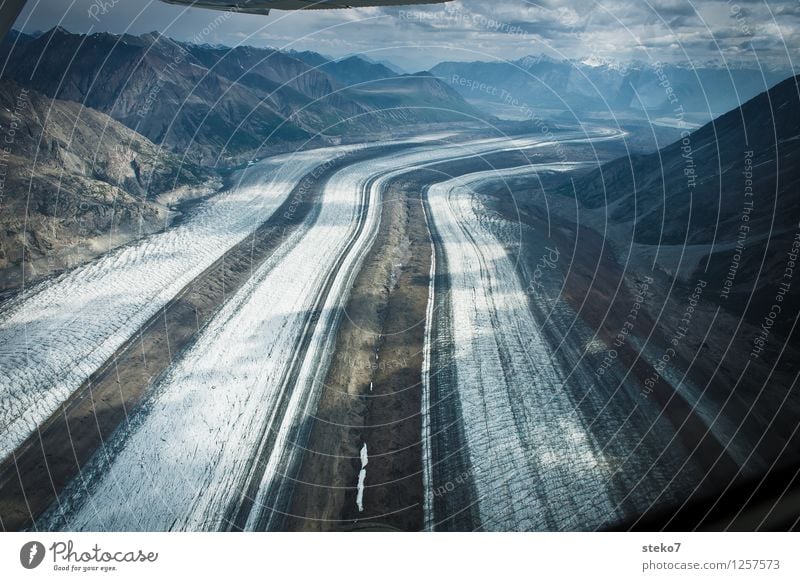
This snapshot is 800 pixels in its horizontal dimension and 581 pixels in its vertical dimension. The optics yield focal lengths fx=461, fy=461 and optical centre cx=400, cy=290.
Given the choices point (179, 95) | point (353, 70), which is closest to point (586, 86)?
point (353, 70)

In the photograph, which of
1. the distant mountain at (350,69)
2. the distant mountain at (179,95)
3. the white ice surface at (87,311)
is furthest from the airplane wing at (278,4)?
the distant mountain at (350,69)

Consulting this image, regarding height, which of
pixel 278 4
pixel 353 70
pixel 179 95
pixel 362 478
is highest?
pixel 353 70

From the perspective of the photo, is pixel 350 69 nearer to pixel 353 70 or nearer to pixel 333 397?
pixel 353 70

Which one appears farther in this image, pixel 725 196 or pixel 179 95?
pixel 179 95

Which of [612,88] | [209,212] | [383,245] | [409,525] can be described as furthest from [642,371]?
[612,88]

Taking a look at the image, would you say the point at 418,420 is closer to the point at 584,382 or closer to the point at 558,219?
the point at 584,382

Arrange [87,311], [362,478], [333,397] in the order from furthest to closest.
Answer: [87,311]
[333,397]
[362,478]

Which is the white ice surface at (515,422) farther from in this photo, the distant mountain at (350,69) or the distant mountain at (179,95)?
the distant mountain at (350,69)
